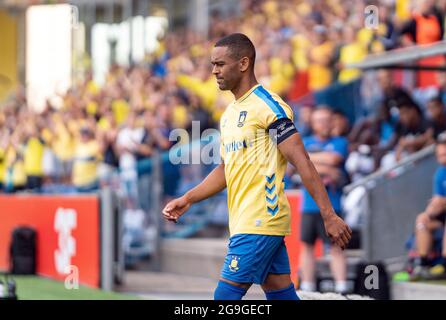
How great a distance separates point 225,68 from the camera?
7.06 meters

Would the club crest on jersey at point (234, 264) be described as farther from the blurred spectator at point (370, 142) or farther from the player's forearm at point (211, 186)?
the blurred spectator at point (370, 142)

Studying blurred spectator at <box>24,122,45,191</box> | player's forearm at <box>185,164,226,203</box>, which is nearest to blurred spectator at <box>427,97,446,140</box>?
player's forearm at <box>185,164,226,203</box>

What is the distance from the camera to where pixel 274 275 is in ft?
22.9

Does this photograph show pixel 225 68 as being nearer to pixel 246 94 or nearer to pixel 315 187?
pixel 246 94

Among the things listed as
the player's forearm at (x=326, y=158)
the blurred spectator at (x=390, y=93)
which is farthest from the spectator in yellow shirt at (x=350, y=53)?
the player's forearm at (x=326, y=158)

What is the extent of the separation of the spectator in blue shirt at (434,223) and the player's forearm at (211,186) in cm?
539

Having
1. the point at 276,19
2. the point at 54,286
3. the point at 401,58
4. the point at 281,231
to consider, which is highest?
the point at 276,19

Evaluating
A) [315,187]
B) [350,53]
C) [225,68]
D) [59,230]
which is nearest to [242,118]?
[225,68]

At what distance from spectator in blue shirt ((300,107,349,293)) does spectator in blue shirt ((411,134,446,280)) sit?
2.91ft

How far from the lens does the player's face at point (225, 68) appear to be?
23.1 feet

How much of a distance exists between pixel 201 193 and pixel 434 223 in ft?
18.3
